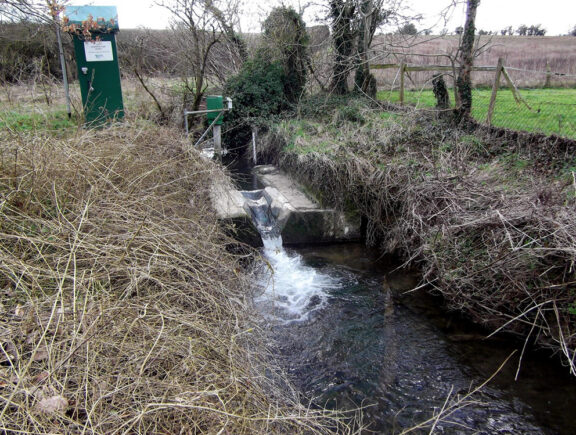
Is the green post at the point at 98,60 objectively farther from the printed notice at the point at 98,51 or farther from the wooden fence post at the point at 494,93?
the wooden fence post at the point at 494,93

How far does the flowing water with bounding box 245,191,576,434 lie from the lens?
12.0 feet

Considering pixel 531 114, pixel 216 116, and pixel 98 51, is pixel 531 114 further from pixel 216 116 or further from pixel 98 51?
pixel 98 51

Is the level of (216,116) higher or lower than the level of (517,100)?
lower

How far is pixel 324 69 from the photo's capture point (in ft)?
43.3

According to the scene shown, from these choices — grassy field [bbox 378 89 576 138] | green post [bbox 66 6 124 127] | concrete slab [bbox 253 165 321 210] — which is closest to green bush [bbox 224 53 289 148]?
concrete slab [bbox 253 165 321 210]

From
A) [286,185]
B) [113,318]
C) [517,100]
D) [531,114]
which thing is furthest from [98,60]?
[531,114]

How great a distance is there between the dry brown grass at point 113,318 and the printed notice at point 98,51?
3462mm

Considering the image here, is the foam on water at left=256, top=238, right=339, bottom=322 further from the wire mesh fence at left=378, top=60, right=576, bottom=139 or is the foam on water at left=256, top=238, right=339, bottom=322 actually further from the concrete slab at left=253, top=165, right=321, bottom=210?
the wire mesh fence at left=378, top=60, right=576, bottom=139

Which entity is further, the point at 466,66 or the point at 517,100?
the point at 466,66

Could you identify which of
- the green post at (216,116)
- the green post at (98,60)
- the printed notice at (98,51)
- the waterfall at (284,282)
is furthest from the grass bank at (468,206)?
the printed notice at (98,51)

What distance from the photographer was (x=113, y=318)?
2207 millimetres

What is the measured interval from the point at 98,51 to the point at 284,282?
497 centimetres

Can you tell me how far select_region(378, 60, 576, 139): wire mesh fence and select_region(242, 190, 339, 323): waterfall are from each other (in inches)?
169

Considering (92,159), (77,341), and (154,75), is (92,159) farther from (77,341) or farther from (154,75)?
(154,75)
